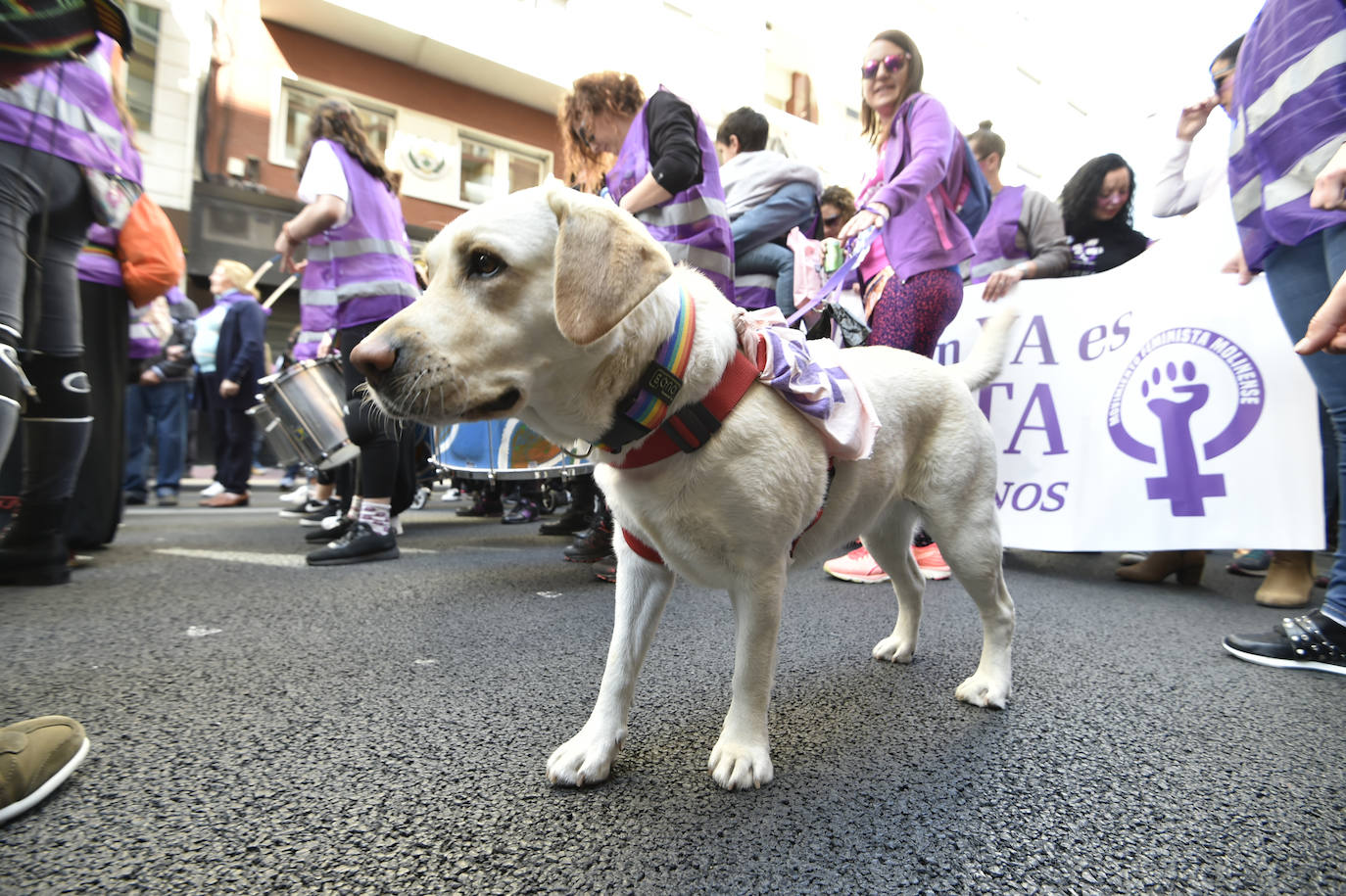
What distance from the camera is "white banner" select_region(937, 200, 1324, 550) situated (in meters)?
2.85

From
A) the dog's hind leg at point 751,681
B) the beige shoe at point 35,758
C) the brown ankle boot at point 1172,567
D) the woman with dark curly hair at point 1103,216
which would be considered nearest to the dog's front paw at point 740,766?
the dog's hind leg at point 751,681

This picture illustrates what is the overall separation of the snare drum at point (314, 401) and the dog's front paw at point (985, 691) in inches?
126

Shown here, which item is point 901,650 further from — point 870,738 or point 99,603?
point 99,603

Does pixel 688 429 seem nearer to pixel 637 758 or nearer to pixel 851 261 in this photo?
pixel 637 758

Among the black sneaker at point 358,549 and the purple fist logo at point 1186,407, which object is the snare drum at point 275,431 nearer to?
the black sneaker at point 358,549

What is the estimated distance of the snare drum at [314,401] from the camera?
3592 mm

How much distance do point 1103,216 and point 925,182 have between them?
210 cm

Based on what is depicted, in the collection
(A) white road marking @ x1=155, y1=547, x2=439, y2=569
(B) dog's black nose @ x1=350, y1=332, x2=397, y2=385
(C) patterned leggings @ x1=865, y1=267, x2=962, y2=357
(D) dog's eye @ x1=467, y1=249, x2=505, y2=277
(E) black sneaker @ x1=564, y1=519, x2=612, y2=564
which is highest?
(C) patterned leggings @ x1=865, y1=267, x2=962, y2=357

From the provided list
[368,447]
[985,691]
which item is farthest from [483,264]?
[368,447]

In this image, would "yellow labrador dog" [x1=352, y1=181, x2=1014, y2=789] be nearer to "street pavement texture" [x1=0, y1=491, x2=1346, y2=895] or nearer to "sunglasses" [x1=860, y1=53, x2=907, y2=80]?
"street pavement texture" [x1=0, y1=491, x2=1346, y2=895]

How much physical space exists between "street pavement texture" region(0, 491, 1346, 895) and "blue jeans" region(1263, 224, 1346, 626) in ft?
1.09

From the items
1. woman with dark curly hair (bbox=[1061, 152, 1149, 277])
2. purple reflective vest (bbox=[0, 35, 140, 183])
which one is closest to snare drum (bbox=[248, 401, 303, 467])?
purple reflective vest (bbox=[0, 35, 140, 183])

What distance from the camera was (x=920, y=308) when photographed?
2607mm

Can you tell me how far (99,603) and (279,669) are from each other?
1096mm
